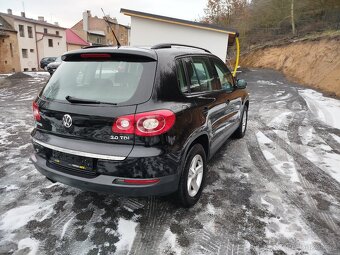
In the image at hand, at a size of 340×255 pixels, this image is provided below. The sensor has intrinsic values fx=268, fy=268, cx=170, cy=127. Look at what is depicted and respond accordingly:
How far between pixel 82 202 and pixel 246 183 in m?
2.22

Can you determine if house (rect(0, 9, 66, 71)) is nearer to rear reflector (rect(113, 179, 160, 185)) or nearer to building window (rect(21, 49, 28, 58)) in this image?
building window (rect(21, 49, 28, 58))

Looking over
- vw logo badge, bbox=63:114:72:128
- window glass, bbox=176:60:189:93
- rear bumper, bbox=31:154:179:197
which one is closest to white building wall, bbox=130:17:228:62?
window glass, bbox=176:60:189:93

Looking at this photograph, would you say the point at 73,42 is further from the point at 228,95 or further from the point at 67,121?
the point at 67,121

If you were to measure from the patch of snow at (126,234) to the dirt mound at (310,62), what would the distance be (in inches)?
466

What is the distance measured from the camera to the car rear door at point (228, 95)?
13.2 ft

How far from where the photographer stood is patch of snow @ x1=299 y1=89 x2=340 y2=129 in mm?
7451

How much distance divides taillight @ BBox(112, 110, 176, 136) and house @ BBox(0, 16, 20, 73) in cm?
3485

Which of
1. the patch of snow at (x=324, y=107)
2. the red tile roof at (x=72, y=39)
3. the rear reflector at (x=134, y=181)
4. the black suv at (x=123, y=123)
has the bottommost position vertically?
the patch of snow at (x=324, y=107)

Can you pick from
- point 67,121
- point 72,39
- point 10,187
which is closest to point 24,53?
point 72,39

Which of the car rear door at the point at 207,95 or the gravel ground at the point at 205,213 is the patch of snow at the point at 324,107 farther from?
the car rear door at the point at 207,95

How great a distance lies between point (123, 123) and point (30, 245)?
146 cm

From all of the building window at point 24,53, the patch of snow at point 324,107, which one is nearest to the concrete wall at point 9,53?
the building window at point 24,53

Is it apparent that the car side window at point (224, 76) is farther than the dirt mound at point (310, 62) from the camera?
No

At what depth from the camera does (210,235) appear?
2.73 m
